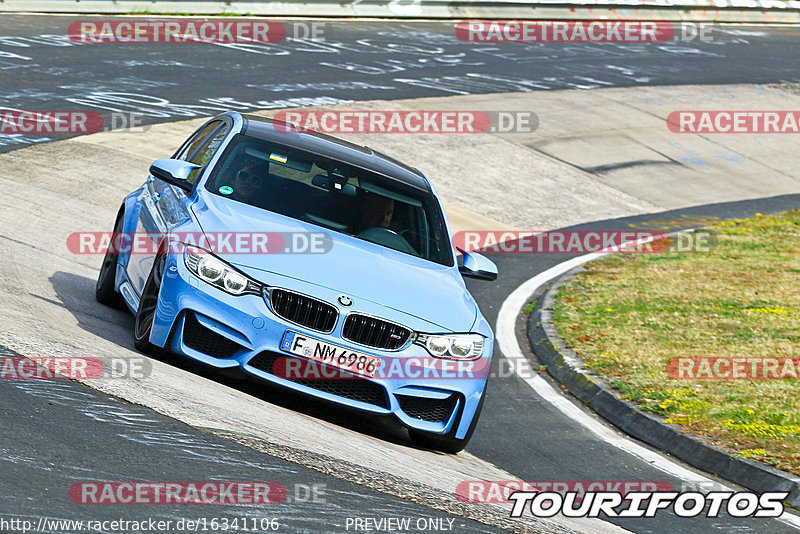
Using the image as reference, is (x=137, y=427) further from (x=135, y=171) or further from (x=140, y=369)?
(x=135, y=171)

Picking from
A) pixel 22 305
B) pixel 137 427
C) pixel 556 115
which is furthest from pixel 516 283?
pixel 556 115

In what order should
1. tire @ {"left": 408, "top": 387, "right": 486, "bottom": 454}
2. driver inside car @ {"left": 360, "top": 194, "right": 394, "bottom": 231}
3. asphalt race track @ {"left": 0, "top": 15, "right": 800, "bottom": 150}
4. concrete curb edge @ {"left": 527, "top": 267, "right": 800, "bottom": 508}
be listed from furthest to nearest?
1. asphalt race track @ {"left": 0, "top": 15, "right": 800, "bottom": 150}
2. driver inside car @ {"left": 360, "top": 194, "right": 394, "bottom": 231}
3. concrete curb edge @ {"left": 527, "top": 267, "right": 800, "bottom": 508}
4. tire @ {"left": 408, "top": 387, "right": 486, "bottom": 454}

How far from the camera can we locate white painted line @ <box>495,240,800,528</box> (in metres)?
7.73

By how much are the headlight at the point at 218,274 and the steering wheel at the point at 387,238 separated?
133cm

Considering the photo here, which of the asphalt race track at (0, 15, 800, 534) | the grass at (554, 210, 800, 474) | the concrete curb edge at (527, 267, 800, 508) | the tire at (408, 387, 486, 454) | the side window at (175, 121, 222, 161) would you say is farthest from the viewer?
the side window at (175, 121, 222, 161)

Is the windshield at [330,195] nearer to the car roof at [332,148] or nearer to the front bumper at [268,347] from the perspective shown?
the car roof at [332,148]

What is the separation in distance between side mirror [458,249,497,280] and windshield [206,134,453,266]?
0.60 feet

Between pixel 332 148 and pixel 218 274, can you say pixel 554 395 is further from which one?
pixel 218 274

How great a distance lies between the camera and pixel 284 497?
496 centimetres

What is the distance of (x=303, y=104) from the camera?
65.2 ft

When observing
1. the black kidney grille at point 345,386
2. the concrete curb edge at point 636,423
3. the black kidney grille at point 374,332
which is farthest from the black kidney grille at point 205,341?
the concrete curb edge at point 636,423

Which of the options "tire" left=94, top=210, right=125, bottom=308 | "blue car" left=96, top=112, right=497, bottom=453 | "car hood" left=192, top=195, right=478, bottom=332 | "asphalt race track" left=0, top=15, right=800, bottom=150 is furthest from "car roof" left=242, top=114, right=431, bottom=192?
"asphalt race track" left=0, top=15, right=800, bottom=150

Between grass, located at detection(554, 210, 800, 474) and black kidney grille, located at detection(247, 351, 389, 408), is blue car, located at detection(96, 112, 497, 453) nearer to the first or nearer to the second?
black kidney grille, located at detection(247, 351, 389, 408)

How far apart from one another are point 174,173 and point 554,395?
12.5 feet
